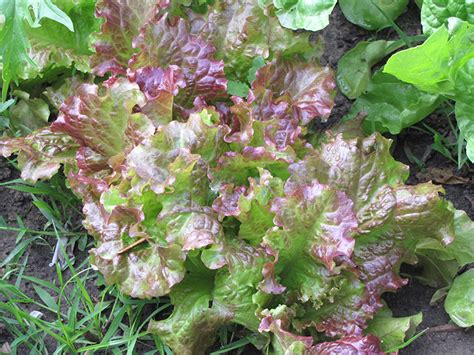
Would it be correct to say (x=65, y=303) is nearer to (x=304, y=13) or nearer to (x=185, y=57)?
(x=185, y=57)

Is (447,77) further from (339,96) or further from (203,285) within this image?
(203,285)

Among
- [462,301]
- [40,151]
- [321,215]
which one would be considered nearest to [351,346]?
[321,215]

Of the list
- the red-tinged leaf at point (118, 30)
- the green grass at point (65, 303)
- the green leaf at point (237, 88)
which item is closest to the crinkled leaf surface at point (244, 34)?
the green leaf at point (237, 88)

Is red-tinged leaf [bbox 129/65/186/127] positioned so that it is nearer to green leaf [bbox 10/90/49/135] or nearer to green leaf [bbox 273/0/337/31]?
green leaf [bbox 273/0/337/31]

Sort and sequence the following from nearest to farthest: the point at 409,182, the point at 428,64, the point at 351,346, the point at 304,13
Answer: the point at 351,346 → the point at 428,64 → the point at 304,13 → the point at 409,182

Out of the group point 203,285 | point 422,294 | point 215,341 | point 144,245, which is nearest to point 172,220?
point 144,245
